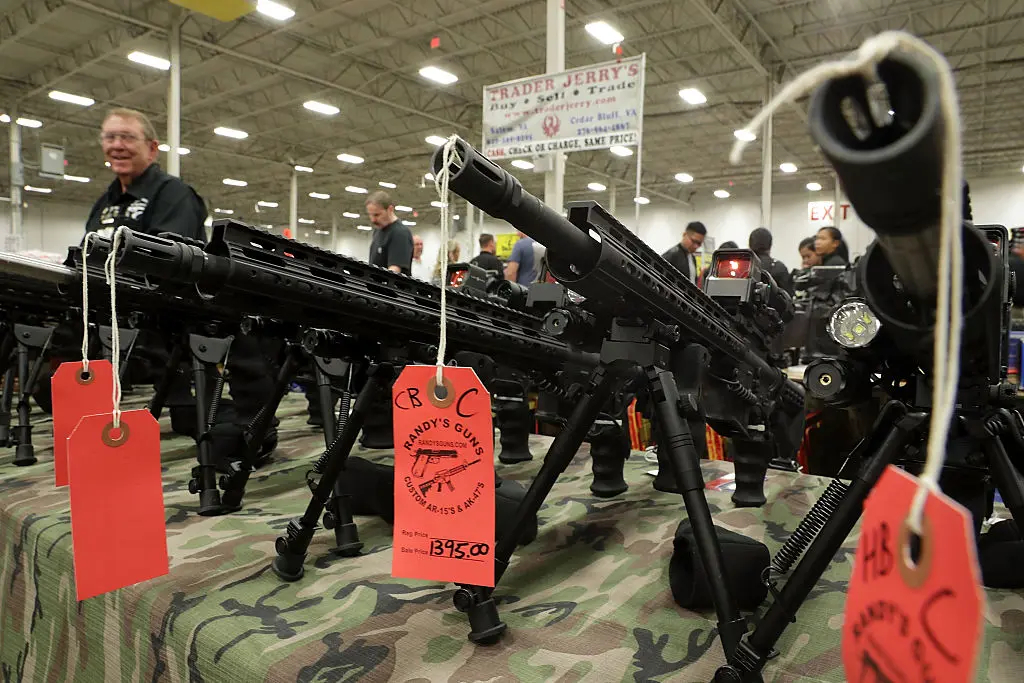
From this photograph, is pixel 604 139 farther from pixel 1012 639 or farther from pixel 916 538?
pixel 916 538

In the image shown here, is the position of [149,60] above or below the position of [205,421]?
above

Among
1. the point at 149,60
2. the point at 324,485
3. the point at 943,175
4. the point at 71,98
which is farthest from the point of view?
the point at 71,98

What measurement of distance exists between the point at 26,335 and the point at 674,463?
2632 millimetres

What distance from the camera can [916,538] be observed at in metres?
0.43

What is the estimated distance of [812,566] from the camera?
818 millimetres

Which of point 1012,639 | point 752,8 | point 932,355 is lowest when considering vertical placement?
point 1012,639

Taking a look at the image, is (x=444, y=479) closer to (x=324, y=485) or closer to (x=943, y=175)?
(x=324, y=485)

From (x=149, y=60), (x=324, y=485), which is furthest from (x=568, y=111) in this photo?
(x=149, y=60)

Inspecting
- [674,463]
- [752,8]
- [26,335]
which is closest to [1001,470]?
[674,463]

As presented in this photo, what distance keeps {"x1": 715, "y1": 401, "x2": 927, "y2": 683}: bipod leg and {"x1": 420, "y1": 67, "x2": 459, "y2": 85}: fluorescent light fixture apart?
8.96 meters

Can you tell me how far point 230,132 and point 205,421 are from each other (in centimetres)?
1232

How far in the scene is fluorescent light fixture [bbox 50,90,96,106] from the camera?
379 inches

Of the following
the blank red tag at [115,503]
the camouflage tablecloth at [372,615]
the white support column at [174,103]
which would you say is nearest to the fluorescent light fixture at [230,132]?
the white support column at [174,103]

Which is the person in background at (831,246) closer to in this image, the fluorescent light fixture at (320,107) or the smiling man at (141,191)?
the smiling man at (141,191)
